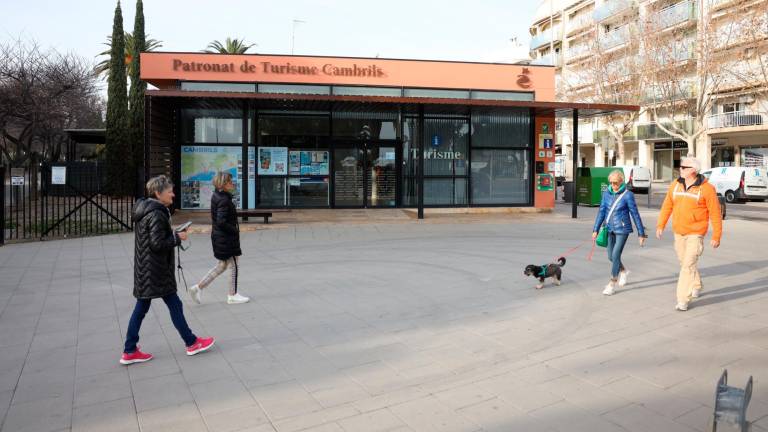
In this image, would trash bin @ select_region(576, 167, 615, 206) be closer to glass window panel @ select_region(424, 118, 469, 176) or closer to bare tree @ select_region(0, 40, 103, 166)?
glass window panel @ select_region(424, 118, 469, 176)

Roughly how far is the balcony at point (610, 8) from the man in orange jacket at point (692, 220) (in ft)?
146

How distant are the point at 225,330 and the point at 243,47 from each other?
54.0 meters

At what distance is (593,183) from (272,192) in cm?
1250

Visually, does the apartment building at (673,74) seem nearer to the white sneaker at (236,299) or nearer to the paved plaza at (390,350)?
the paved plaza at (390,350)

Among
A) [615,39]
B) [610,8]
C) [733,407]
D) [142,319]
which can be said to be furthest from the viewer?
[610,8]

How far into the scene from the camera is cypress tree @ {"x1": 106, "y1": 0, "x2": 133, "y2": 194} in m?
29.3

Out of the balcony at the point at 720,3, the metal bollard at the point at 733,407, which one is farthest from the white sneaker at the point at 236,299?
the balcony at the point at 720,3

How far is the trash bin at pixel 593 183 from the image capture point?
2377 centimetres

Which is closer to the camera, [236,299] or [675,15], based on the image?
[236,299]

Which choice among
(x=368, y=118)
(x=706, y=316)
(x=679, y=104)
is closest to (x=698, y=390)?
(x=706, y=316)

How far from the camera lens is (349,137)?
62.6 feet

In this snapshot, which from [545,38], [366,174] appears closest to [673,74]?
[366,174]

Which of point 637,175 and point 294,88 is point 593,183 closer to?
point 637,175

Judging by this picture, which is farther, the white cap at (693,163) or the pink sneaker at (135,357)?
the white cap at (693,163)
